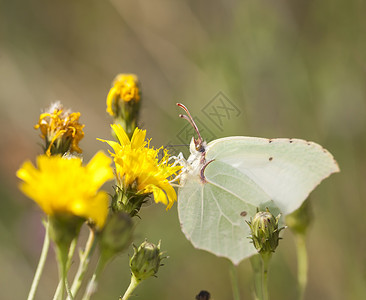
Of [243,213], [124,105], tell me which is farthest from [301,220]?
[124,105]

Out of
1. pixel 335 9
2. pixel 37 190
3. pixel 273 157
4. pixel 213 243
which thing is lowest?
pixel 37 190

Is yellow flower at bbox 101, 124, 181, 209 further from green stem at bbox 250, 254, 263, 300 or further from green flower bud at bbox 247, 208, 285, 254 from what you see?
green stem at bbox 250, 254, 263, 300

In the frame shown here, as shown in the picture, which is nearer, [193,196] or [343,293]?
[193,196]

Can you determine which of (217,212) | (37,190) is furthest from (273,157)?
(37,190)

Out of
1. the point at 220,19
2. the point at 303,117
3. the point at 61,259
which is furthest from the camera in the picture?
the point at 220,19

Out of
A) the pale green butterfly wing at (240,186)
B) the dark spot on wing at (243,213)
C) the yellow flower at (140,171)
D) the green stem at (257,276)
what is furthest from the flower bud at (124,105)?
the green stem at (257,276)

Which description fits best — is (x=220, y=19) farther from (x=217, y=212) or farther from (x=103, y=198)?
(x=103, y=198)

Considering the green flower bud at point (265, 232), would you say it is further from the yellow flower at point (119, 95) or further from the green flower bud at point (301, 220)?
the yellow flower at point (119, 95)

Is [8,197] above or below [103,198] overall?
above
